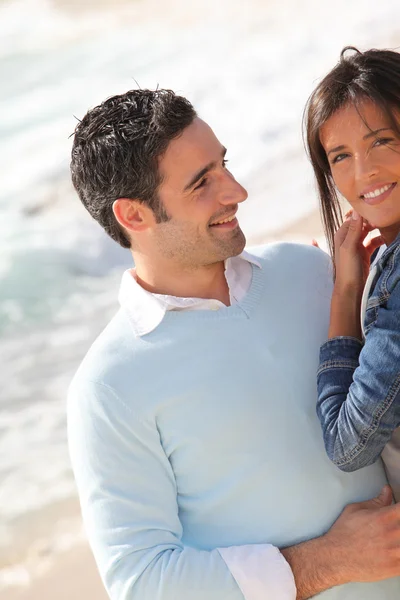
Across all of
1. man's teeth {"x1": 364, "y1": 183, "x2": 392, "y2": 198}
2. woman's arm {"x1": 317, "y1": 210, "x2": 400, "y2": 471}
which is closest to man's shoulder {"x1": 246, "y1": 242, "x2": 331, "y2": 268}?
woman's arm {"x1": 317, "y1": 210, "x2": 400, "y2": 471}

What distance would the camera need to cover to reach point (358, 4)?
5.73 m

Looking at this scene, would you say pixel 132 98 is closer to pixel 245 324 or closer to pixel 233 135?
pixel 245 324

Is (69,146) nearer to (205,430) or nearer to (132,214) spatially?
(132,214)

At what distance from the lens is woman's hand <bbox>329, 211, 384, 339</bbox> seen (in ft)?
5.79

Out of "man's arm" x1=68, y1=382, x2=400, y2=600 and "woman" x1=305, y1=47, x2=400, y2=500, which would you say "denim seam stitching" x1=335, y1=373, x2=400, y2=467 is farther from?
"man's arm" x1=68, y1=382, x2=400, y2=600

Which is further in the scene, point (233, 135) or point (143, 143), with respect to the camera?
point (233, 135)

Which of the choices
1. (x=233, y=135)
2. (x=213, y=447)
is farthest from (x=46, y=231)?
(x=213, y=447)

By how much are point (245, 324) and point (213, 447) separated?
0.26 m

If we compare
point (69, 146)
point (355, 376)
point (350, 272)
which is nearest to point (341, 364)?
point (355, 376)

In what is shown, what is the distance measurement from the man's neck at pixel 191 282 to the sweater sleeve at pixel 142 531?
0.30 meters

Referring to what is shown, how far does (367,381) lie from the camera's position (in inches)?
61.5

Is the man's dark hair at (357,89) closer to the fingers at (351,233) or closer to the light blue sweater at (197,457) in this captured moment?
the fingers at (351,233)

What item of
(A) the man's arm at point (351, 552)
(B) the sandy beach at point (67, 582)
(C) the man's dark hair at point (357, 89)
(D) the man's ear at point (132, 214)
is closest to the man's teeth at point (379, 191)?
(C) the man's dark hair at point (357, 89)

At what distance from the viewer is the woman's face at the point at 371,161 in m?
1.74
